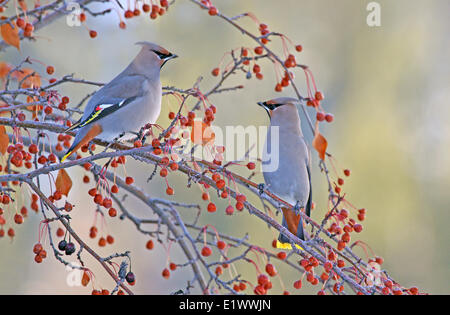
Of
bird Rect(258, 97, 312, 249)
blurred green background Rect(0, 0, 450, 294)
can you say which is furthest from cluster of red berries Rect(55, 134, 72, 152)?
blurred green background Rect(0, 0, 450, 294)

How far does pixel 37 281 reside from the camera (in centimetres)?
649

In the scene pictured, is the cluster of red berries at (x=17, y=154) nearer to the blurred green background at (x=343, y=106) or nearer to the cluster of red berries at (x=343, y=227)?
the cluster of red berries at (x=343, y=227)

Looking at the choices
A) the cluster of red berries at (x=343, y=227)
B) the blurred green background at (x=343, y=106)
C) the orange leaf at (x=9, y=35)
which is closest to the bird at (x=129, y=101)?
the orange leaf at (x=9, y=35)

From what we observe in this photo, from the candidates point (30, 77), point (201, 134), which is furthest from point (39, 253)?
point (30, 77)

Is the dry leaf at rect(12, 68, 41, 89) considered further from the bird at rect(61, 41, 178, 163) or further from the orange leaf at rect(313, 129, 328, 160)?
the orange leaf at rect(313, 129, 328, 160)

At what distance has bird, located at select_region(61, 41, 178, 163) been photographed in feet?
8.11

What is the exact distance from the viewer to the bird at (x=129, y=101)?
97.3 inches

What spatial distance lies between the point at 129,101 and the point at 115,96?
0.06 meters

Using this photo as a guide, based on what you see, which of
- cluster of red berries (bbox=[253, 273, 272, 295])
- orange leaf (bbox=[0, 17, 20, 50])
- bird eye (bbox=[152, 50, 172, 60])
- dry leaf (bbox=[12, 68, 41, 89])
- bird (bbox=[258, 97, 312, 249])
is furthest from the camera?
bird (bbox=[258, 97, 312, 249])

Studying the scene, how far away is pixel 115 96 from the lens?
2625 millimetres

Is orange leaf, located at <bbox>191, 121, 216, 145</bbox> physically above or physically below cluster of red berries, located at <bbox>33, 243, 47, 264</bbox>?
above

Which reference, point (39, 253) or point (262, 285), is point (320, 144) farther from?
point (39, 253)

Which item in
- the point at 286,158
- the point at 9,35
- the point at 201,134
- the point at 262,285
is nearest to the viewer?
the point at 9,35
